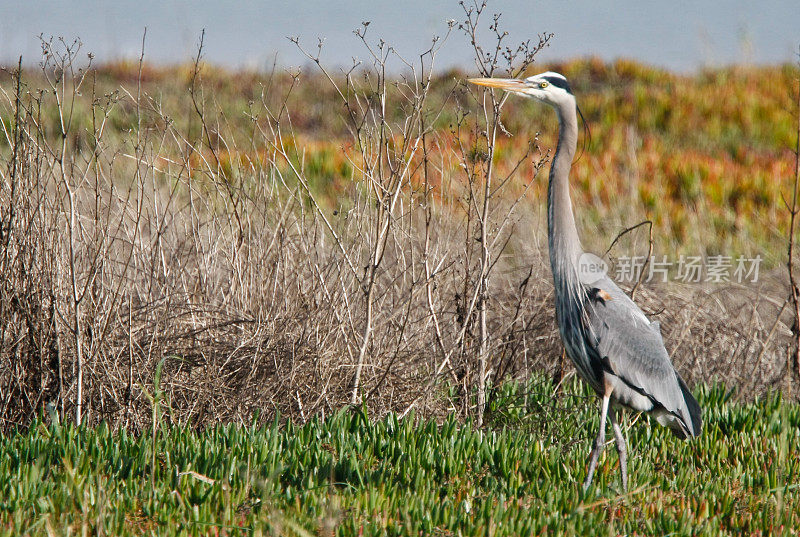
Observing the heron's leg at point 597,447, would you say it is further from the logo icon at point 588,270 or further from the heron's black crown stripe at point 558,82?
the heron's black crown stripe at point 558,82

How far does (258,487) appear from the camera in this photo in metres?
3.68

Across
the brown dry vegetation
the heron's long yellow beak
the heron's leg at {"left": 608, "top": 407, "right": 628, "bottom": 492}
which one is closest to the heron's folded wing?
the heron's leg at {"left": 608, "top": 407, "right": 628, "bottom": 492}

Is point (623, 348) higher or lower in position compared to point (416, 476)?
higher

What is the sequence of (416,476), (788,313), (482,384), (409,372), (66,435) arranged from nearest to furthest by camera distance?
(416,476)
(66,435)
(482,384)
(409,372)
(788,313)

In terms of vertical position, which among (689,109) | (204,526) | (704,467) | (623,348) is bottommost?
(704,467)

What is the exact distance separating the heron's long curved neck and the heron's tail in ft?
3.33

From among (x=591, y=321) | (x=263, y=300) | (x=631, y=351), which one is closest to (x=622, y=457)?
(x=631, y=351)

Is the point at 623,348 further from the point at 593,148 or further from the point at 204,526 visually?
the point at 593,148

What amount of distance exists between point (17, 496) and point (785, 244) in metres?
8.31

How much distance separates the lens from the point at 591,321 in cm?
450

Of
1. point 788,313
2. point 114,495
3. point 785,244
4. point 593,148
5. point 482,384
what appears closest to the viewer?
point 114,495

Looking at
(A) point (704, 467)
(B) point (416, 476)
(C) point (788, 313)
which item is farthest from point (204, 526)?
(C) point (788, 313)

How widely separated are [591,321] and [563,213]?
614mm

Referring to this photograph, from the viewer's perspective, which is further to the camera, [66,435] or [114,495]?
[66,435]
